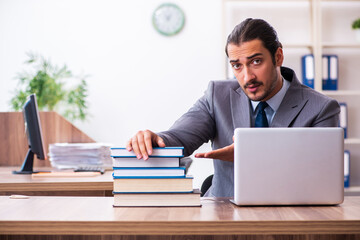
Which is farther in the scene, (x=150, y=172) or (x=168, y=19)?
(x=168, y=19)

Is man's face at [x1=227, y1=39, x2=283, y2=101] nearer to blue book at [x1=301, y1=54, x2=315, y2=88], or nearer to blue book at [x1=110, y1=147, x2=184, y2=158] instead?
blue book at [x1=110, y1=147, x2=184, y2=158]

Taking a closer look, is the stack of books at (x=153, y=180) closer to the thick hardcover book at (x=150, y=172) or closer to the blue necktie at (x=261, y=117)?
the thick hardcover book at (x=150, y=172)

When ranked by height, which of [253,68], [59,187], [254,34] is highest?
[254,34]

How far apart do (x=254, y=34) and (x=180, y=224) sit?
0.96m

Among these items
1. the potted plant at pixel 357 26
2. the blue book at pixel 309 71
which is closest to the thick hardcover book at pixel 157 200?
the blue book at pixel 309 71

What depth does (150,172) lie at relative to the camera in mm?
1230

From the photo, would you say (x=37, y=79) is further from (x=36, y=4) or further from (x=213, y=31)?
(x=213, y=31)

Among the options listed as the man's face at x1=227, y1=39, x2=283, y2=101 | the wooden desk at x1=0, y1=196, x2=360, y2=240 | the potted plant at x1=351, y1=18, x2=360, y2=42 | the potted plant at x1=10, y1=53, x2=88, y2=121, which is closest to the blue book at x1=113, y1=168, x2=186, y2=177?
the wooden desk at x1=0, y1=196, x2=360, y2=240

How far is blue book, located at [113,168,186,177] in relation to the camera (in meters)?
1.22

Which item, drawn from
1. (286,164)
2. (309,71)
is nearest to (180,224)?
(286,164)

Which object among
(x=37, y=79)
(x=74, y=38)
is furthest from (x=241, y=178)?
(x=74, y=38)

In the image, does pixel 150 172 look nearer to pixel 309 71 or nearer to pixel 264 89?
pixel 264 89

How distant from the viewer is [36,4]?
4156 mm

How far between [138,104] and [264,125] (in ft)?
7.99
